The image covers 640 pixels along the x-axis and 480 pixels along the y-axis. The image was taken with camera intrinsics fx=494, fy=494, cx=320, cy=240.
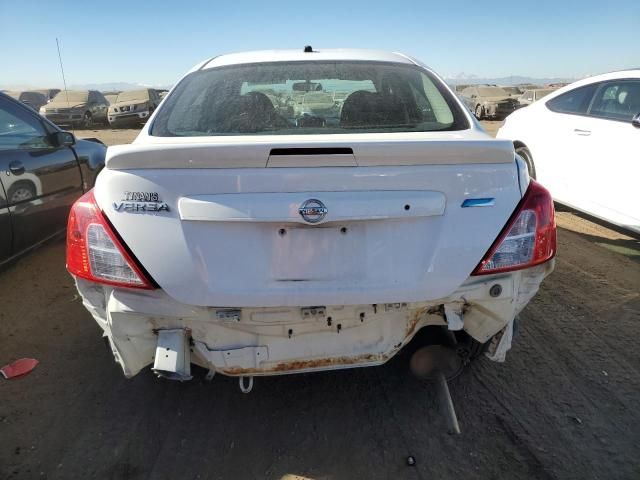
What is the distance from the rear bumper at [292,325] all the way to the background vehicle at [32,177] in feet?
6.86

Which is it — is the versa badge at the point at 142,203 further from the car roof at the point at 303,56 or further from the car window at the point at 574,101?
the car window at the point at 574,101

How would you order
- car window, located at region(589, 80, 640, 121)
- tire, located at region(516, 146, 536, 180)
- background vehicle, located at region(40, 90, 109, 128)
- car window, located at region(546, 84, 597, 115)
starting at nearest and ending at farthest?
car window, located at region(589, 80, 640, 121) < car window, located at region(546, 84, 597, 115) < tire, located at region(516, 146, 536, 180) < background vehicle, located at region(40, 90, 109, 128)

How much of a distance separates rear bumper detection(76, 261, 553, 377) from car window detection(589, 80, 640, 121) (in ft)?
11.3

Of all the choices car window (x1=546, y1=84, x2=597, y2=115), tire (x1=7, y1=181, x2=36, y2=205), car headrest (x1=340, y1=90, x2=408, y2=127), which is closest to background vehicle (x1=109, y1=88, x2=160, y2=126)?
tire (x1=7, y1=181, x2=36, y2=205)

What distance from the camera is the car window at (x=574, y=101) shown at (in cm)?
527

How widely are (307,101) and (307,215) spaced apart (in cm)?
136

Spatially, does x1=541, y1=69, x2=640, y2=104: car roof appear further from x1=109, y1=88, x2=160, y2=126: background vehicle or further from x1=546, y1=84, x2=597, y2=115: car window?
x1=109, y1=88, x2=160, y2=126: background vehicle

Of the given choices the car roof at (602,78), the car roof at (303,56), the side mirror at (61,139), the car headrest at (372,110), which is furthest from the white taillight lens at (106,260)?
the car roof at (602,78)

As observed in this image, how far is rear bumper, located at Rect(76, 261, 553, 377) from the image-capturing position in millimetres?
2010

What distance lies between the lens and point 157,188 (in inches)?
74.5

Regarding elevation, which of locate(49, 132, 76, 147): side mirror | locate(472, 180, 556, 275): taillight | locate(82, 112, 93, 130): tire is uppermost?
locate(472, 180, 556, 275): taillight

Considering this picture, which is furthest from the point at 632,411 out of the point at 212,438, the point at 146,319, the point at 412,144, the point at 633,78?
the point at 633,78

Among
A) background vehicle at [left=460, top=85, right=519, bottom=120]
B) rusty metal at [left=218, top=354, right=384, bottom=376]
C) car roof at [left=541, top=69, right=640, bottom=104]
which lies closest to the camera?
rusty metal at [left=218, top=354, right=384, bottom=376]

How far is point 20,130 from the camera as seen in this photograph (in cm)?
425
